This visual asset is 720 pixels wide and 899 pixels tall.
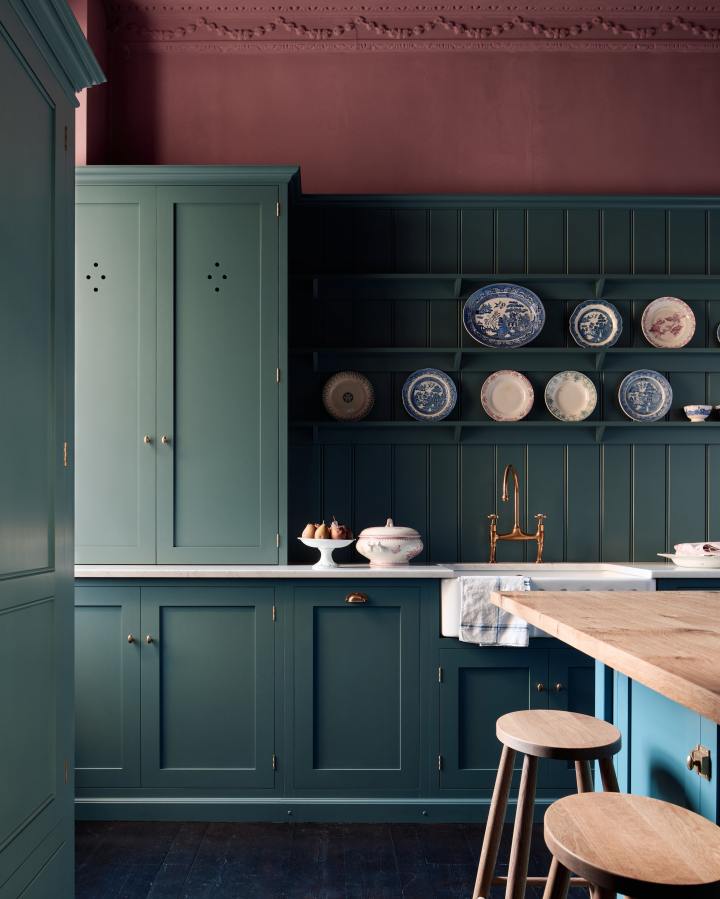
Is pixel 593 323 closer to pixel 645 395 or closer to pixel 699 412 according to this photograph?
pixel 645 395

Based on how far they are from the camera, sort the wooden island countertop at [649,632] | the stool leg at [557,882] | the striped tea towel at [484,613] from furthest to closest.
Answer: the striped tea towel at [484,613] < the stool leg at [557,882] < the wooden island countertop at [649,632]

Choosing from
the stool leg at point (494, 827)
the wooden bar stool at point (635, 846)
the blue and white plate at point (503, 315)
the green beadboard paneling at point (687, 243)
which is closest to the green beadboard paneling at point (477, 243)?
the blue and white plate at point (503, 315)

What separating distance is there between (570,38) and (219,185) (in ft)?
6.07

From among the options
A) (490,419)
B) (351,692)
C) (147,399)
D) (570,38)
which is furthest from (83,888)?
(570,38)

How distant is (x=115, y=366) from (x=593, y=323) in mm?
2077

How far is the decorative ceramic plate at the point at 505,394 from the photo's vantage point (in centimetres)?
361

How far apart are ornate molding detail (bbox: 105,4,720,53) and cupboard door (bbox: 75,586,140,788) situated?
2.54 meters

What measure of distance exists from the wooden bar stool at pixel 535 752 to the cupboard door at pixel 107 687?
1627mm

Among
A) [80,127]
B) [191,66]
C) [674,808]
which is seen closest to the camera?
[674,808]

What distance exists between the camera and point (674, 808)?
1.27 meters

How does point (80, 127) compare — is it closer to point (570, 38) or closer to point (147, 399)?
point (147, 399)

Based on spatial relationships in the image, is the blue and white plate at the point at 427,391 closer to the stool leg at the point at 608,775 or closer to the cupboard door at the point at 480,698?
the cupboard door at the point at 480,698

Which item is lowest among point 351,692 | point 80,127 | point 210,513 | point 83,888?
point 83,888

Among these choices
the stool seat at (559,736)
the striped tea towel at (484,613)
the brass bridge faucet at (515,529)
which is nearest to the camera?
the stool seat at (559,736)
